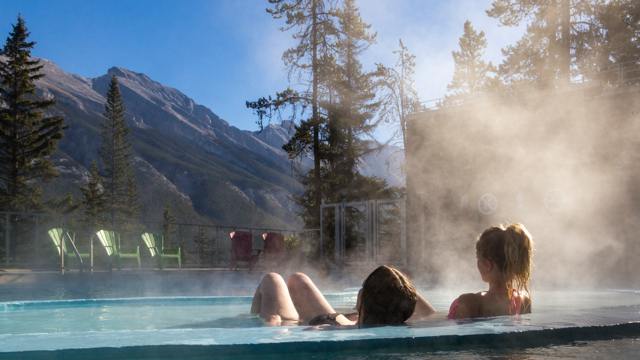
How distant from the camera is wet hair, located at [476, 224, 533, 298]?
187cm

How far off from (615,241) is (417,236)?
3359mm

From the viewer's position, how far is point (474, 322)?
177cm

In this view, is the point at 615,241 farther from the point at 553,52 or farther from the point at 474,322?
the point at 553,52

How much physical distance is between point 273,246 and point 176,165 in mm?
81287

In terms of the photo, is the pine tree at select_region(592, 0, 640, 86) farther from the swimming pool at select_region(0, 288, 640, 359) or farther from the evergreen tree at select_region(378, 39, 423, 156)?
the swimming pool at select_region(0, 288, 640, 359)

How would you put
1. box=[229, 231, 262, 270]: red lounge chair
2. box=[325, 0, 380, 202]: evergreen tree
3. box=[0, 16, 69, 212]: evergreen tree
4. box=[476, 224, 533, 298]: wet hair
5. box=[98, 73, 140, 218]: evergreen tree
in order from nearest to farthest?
1. box=[476, 224, 533, 298]: wet hair
2. box=[229, 231, 262, 270]: red lounge chair
3. box=[325, 0, 380, 202]: evergreen tree
4. box=[0, 16, 69, 212]: evergreen tree
5. box=[98, 73, 140, 218]: evergreen tree

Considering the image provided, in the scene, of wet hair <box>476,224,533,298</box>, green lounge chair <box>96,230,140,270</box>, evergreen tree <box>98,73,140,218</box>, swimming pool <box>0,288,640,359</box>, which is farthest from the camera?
evergreen tree <box>98,73,140,218</box>

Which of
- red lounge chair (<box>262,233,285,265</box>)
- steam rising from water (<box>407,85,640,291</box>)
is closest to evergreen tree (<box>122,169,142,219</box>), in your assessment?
red lounge chair (<box>262,233,285,265</box>)

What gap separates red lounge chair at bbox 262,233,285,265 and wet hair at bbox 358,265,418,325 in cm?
764

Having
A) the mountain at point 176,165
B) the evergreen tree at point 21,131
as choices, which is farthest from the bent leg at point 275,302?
the mountain at point 176,165

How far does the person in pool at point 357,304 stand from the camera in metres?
1.88

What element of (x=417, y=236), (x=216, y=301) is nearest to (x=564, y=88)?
(x=417, y=236)

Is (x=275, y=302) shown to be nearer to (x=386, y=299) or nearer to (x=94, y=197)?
(x=386, y=299)

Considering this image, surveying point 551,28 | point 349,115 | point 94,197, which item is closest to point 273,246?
point 349,115
